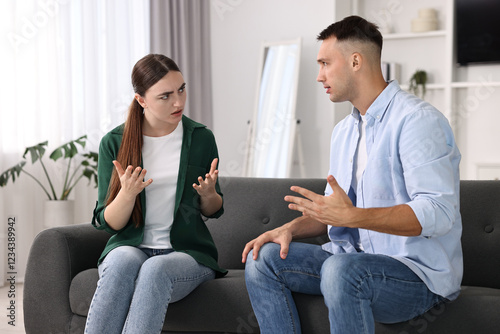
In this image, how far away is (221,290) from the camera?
2.01 metres

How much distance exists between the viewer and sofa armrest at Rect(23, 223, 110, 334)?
215 centimetres

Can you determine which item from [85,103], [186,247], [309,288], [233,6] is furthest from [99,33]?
[309,288]

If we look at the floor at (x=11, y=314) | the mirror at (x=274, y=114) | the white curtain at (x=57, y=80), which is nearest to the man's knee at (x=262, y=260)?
the floor at (x=11, y=314)

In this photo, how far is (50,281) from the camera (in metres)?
2.16

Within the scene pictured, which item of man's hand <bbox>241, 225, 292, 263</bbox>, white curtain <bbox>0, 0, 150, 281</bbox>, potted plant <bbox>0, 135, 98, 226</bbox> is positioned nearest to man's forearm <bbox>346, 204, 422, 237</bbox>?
man's hand <bbox>241, 225, 292, 263</bbox>

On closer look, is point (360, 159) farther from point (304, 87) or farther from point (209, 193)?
point (304, 87)

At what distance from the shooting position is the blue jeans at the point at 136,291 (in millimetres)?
1793

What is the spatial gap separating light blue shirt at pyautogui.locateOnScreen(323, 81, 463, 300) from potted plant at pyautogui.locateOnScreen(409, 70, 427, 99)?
3.08 metres

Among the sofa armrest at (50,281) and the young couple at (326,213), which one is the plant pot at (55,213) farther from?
the young couple at (326,213)

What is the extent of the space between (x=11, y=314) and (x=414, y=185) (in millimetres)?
2293

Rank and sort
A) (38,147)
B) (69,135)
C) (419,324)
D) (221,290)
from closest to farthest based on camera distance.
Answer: (419,324), (221,290), (38,147), (69,135)

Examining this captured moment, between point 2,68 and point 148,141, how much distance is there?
215cm

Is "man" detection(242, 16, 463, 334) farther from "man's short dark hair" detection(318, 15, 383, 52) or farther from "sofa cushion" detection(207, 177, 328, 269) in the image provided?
"sofa cushion" detection(207, 177, 328, 269)

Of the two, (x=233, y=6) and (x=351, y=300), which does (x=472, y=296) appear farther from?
(x=233, y=6)
